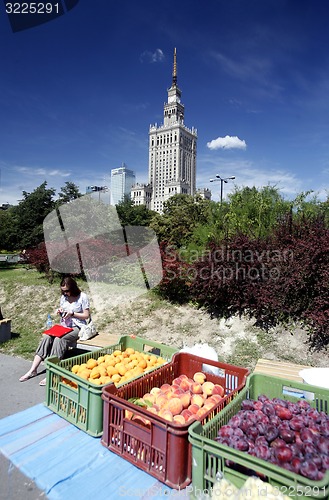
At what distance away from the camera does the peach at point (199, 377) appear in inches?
94.2

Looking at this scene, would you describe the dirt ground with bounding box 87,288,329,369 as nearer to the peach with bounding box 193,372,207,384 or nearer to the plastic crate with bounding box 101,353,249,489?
the peach with bounding box 193,372,207,384

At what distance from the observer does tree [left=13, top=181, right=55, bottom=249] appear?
18984mm

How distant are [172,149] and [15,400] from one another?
114 meters

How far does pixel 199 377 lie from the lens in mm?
2410

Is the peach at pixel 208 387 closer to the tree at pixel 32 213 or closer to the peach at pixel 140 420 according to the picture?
the peach at pixel 140 420

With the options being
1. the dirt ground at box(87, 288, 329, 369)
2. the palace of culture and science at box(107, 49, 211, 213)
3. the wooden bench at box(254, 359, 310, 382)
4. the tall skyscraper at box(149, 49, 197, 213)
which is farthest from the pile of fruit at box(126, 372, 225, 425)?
the tall skyscraper at box(149, 49, 197, 213)

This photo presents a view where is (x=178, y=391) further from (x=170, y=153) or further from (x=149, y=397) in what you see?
(x=170, y=153)

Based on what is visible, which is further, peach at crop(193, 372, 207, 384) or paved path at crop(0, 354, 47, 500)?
peach at crop(193, 372, 207, 384)

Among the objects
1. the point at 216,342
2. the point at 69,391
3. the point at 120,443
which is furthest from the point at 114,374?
the point at 216,342

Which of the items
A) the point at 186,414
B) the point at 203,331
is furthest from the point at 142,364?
the point at 203,331

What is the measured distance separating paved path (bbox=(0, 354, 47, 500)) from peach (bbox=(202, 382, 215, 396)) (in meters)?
1.15

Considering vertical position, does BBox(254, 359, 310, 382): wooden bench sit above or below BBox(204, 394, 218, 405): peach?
below

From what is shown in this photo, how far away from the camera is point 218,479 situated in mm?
1381

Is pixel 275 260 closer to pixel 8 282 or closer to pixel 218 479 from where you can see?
pixel 218 479
